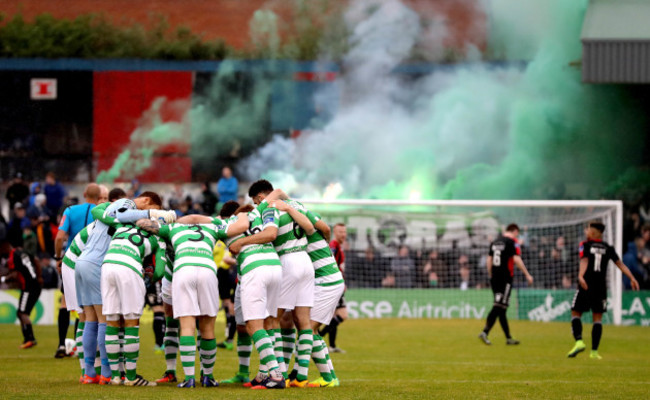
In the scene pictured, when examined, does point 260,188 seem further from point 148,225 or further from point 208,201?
point 208,201

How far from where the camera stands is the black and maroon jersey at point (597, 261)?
16.4 meters

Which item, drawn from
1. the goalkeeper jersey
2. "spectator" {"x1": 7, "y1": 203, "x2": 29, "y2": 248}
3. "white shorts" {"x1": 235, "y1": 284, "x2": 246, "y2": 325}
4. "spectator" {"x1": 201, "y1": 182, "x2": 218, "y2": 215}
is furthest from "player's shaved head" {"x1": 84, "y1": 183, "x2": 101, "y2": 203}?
"spectator" {"x1": 201, "y1": 182, "x2": 218, "y2": 215}

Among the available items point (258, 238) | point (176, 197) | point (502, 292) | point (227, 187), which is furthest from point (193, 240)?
point (176, 197)

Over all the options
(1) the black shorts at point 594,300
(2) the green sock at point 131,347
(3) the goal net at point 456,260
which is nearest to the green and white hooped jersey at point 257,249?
(2) the green sock at point 131,347

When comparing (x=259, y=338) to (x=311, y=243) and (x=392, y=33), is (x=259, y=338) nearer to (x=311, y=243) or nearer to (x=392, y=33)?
(x=311, y=243)

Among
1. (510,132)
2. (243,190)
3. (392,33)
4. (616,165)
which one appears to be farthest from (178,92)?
(616,165)

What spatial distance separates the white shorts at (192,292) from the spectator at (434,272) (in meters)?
16.4

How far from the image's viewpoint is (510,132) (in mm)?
35031

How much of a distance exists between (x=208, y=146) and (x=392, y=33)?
7768mm

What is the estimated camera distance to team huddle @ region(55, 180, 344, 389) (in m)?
10.4

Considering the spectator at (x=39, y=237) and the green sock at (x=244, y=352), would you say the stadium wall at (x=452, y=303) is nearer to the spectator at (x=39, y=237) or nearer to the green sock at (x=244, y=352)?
the spectator at (x=39, y=237)

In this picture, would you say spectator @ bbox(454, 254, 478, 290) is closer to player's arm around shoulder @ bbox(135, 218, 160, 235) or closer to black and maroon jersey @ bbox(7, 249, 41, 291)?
black and maroon jersey @ bbox(7, 249, 41, 291)

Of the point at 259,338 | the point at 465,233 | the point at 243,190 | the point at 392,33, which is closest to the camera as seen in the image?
the point at 259,338

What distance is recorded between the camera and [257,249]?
10688 millimetres
